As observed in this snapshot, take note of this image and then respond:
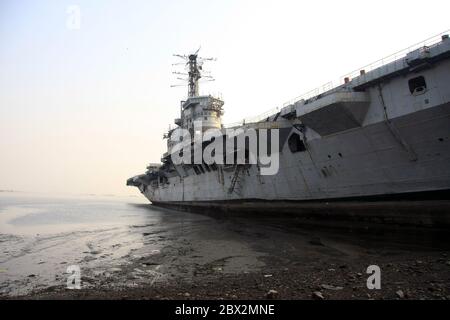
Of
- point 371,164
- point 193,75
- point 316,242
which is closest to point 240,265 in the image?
point 316,242

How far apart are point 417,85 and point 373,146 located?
2600mm

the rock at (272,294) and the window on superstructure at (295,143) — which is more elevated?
the window on superstructure at (295,143)

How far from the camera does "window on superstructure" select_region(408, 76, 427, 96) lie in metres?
10.9

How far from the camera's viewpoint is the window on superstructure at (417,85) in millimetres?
10922

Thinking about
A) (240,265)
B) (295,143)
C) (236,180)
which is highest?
(295,143)

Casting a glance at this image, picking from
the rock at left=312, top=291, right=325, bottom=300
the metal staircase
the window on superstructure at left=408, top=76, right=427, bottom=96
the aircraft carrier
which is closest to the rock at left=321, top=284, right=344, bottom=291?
the rock at left=312, top=291, right=325, bottom=300

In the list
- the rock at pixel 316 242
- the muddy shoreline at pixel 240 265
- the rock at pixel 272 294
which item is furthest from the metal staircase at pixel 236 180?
the rock at pixel 272 294

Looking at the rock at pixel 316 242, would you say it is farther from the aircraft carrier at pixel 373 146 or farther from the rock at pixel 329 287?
the rock at pixel 329 287

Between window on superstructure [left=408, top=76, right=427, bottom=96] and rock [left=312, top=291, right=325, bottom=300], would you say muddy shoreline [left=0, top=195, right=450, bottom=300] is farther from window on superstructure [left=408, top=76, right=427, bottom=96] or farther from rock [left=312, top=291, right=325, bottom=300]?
window on superstructure [left=408, top=76, right=427, bottom=96]

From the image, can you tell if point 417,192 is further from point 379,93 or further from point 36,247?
point 36,247

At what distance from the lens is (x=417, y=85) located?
1118cm

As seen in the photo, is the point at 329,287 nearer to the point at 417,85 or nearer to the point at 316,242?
the point at 316,242
